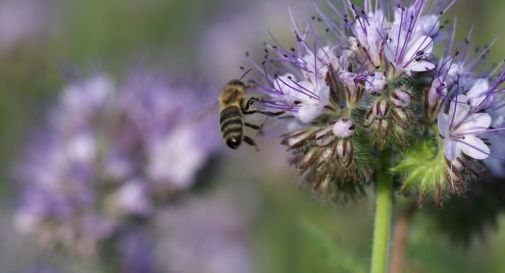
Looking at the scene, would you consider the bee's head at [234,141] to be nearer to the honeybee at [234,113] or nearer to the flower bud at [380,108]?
the honeybee at [234,113]

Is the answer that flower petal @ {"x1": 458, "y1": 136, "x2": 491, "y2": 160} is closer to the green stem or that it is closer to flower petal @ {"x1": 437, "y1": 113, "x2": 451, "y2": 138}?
flower petal @ {"x1": 437, "y1": 113, "x2": 451, "y2": 138}

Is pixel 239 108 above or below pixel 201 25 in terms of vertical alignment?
below

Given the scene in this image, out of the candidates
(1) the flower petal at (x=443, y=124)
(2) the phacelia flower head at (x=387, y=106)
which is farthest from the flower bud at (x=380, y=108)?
(1) the flower petal at (x=443, y=124)

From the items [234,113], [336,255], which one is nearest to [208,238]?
[234,113]

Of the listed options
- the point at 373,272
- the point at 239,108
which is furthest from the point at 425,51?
the point at 239,108

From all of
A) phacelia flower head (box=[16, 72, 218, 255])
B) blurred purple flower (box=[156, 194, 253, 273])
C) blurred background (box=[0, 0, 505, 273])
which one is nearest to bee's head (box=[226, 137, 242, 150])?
blurred background (box=[0, 0, 505, 273])

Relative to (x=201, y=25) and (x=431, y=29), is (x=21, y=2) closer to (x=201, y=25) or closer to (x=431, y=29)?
(x=201, y=25)
